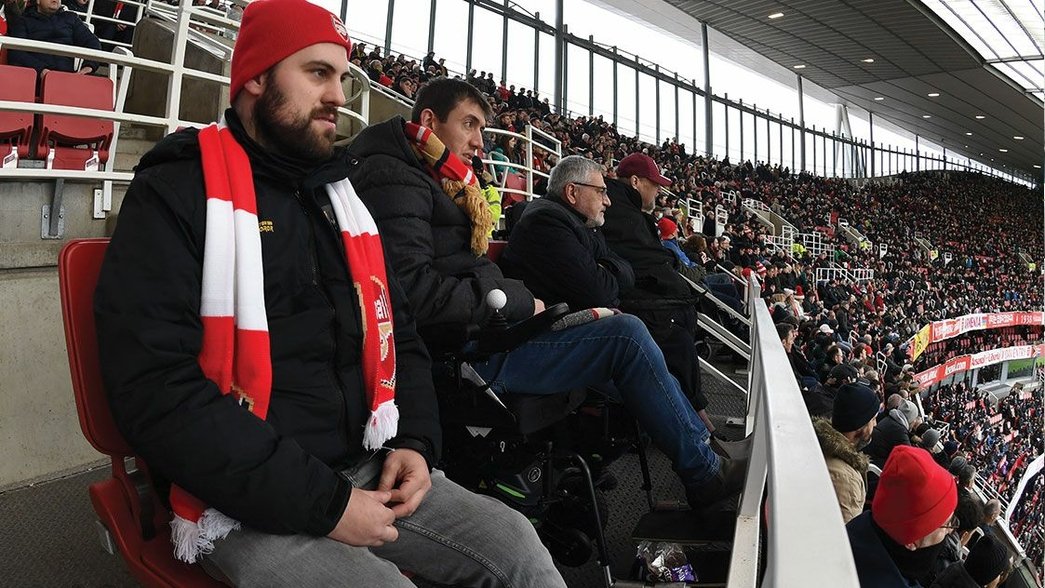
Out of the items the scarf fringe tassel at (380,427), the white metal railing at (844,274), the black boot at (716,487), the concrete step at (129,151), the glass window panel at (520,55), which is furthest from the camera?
the white metal railing at (844,274)

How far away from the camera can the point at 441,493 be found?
1328 mm

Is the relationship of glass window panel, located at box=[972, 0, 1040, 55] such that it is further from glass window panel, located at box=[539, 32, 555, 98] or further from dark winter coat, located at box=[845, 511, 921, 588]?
dark winter coat, located at box=[845, 511, 921, 588]

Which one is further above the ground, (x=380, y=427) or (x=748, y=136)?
(x=748, y=136)

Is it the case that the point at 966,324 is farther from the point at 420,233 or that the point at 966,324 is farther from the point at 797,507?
the point at 797,507

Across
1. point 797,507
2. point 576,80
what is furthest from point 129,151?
point 576,80

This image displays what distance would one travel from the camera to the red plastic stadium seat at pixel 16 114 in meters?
3.29

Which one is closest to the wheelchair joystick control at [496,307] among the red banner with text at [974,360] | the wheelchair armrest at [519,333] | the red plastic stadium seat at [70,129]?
the wheelchair armrest at [519,333]

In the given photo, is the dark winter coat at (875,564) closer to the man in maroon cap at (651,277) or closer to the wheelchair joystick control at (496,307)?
the man in maroon cap at (651,277)

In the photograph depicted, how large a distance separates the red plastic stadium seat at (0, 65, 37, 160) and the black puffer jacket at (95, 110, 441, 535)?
2765mm

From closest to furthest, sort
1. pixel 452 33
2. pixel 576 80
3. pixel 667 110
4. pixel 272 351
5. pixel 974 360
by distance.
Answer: pixel 272 351 → pixel 452 33 → pixel 576 80 → pixel 974 360 → pixel 667 110

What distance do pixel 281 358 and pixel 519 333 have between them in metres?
0.71

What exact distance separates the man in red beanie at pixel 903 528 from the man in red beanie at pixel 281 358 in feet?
5.36

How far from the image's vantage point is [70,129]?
3.53 m

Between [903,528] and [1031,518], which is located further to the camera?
[1031,518]
